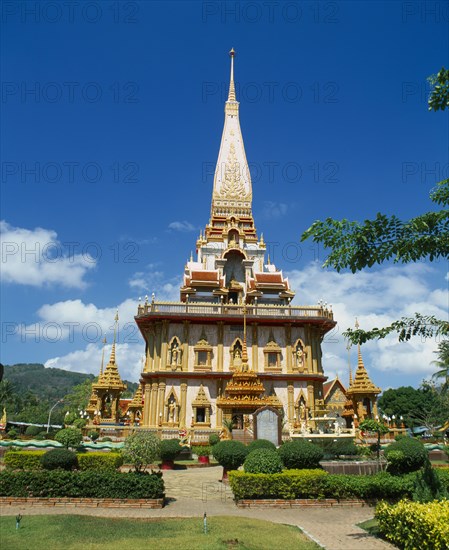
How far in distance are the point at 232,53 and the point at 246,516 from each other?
65.7m

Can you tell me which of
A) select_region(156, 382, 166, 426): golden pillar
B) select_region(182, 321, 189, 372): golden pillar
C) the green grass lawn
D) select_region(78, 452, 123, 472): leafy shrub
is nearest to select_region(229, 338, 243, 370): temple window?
Answer: select_region(182, 321, 189, 372): golden pillar

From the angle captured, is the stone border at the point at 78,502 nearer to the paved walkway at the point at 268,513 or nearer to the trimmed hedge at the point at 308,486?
the paved walkway at the point at 268,513

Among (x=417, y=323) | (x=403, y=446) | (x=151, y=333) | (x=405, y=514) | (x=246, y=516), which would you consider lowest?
(x=246, y=516)

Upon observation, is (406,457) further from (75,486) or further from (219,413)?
(219,413)

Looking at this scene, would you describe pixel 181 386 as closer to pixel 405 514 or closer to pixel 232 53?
pixel 405 514

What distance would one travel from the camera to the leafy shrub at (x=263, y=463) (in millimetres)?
14711

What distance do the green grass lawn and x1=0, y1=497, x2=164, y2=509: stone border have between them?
159cm

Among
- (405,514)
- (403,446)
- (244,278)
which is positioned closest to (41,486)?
(405,514)

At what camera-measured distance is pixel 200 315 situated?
38719mm

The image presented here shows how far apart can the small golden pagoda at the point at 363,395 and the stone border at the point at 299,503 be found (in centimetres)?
2393

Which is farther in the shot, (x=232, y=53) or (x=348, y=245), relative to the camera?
(x=232, y=53)

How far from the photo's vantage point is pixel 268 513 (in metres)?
13.4

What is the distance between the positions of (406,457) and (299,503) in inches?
142

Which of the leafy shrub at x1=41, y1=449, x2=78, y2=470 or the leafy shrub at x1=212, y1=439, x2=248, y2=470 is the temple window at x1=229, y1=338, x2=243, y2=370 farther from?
the leafy shrub at x1=41, y1=449, x2=78, y2=470
